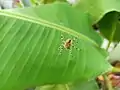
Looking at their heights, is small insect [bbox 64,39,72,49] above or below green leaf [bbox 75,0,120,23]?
below

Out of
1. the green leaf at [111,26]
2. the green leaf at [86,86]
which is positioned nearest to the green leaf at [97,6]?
the green leaf at [111,26]

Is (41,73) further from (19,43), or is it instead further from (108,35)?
(108,35)

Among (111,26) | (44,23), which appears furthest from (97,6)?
(44,23)

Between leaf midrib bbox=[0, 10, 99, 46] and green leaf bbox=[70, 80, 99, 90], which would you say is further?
green leaf bbox=[70, 80, 99, 90]

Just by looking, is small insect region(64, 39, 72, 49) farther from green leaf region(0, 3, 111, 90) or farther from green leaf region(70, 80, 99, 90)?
green leaf region(70, 80, 99, 90)

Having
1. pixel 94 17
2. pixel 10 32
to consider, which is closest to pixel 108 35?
pixel 94 17

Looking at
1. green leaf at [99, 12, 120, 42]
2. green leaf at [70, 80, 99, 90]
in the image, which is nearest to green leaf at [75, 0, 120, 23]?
green leaf at [99, 12, 120, 42]
